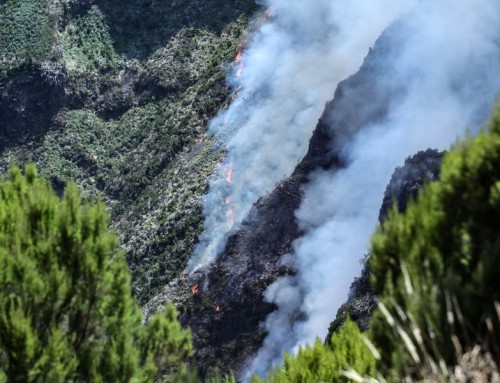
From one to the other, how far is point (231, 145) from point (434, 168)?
36.9 metres

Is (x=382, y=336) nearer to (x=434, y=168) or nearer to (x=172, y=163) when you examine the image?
(x=434, y=168)

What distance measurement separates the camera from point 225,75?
9612 centimetres

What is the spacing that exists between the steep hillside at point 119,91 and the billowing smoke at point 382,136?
1939cm

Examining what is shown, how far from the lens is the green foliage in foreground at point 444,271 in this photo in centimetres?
1271

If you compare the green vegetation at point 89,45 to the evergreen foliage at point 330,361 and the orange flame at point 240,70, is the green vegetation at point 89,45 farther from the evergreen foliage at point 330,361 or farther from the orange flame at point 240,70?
the evergreen foliage at point 330,361

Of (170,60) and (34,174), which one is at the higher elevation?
(170,60)

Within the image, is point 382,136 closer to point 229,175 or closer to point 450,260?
point 229,175

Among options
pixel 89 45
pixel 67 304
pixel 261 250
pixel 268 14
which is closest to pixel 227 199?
pixel 261 250

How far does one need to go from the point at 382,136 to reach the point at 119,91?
4780cm

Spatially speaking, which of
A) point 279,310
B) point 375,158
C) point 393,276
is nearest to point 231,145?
point 375,158

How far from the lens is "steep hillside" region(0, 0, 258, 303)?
9144 centimetres

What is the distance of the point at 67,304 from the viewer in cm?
1856

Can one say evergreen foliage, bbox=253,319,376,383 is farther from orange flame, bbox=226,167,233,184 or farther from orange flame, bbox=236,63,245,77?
orange flame, bbox=236,63,245,77

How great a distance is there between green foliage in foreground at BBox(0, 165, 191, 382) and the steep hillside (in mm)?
63793
